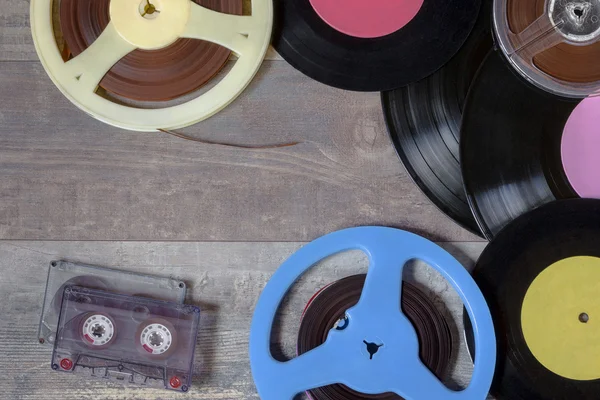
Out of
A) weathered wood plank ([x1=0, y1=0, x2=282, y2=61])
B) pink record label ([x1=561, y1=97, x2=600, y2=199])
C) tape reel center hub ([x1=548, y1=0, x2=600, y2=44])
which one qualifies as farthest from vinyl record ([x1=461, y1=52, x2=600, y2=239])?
weathered wood plank ([x1=0, y1=0, x2=282, y2=61])

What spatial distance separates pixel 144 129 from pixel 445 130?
1.50 ft

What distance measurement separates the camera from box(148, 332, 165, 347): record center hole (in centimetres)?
100

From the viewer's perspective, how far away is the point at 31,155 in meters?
1.02

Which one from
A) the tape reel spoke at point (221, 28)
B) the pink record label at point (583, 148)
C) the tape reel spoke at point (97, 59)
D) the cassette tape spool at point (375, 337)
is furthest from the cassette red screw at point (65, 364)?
the pink record label at point (583, 148)

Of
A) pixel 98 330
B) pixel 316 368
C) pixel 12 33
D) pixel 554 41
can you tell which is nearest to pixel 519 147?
pixel 554 41

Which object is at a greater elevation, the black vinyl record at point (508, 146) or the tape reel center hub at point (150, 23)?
the tape reel center hub at point (150, 23)

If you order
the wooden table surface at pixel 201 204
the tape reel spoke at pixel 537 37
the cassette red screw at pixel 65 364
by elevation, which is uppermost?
the tape reel spoke at pixel 537 37

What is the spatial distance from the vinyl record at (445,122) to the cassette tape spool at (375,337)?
79mm

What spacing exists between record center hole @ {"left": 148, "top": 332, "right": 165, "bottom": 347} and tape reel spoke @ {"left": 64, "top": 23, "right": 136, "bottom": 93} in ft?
1.25

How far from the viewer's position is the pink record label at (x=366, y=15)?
1001 mm

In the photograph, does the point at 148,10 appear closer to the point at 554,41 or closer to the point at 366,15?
the point at 366,15

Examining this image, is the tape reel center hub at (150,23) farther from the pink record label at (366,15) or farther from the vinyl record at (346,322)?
the vinyl record at (346,322)

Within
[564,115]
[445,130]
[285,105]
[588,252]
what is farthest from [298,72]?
[588,252]

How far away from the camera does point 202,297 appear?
1.02 metres
